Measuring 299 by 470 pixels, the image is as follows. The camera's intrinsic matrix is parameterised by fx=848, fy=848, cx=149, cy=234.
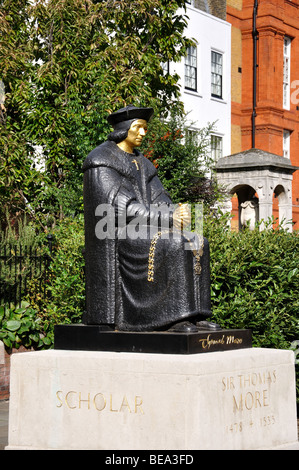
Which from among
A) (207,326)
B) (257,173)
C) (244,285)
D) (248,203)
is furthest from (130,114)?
(248,203)

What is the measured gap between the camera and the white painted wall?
28.3 m

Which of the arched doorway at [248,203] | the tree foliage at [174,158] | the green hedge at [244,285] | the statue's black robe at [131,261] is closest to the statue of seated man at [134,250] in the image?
the statue's black robe at [131,261]

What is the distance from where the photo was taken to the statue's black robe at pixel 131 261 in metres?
6.99

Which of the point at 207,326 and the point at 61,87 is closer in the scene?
the point at 207,326

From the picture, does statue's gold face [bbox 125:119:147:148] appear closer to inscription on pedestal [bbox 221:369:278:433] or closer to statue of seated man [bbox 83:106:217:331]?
statue of seated man [bbox 83:106:217:331]

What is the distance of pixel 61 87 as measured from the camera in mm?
16234

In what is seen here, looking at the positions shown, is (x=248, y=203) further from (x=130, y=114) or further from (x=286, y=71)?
(x=130, y=114)

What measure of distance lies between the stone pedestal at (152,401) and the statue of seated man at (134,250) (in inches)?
16.8

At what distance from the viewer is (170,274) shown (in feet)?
22.9

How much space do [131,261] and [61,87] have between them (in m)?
9.61

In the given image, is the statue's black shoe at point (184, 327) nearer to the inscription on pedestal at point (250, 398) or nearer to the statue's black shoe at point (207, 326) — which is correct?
the statue's black shoe at point (207, 326)

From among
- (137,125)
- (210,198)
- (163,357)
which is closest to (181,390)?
(163,357)

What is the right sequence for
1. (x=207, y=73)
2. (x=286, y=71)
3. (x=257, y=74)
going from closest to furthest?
(x=207, y=73)
(x=257, y=74)
(x=286, y=71)

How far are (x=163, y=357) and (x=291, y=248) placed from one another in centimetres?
523
